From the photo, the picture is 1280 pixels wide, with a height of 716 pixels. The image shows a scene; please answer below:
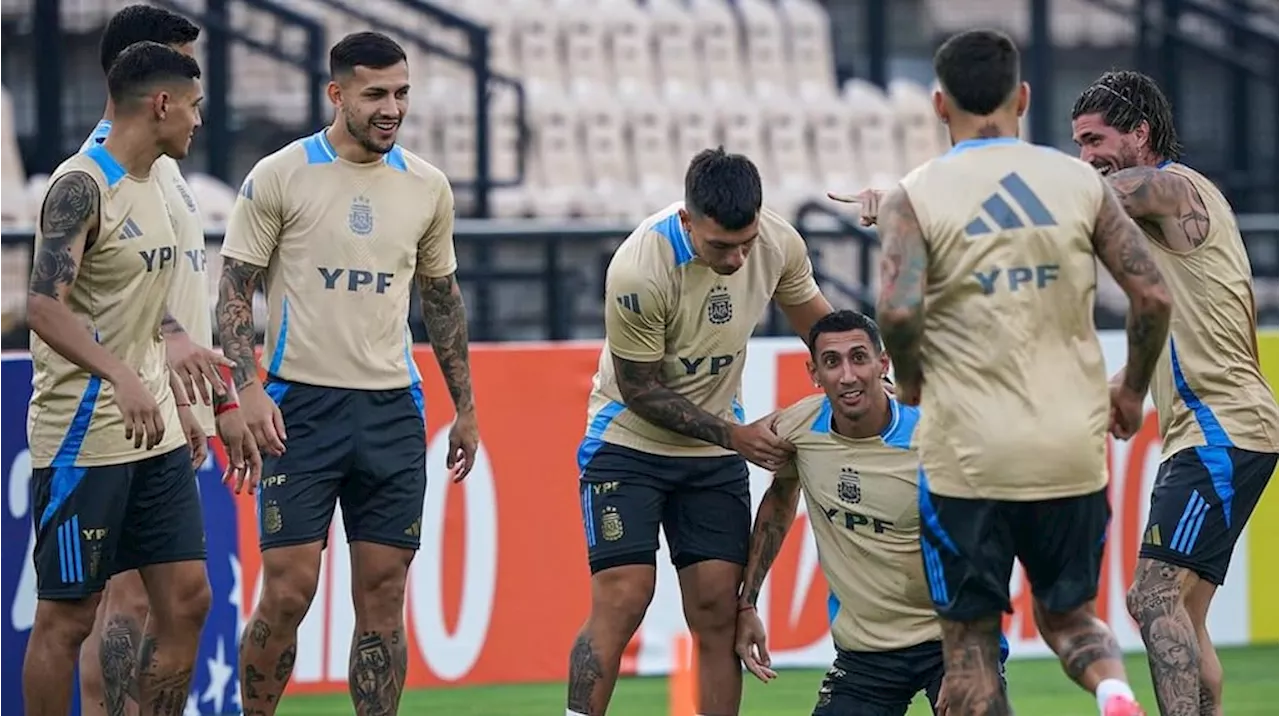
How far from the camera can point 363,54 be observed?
23.6 feet

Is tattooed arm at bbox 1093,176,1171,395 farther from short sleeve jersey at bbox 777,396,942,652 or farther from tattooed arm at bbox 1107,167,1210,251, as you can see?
short sleeve jersey at bbox 777,396,942,652

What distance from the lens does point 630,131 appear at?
681 inches

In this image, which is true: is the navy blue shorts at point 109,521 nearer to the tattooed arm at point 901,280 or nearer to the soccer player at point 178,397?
the soccer player at point 178,397

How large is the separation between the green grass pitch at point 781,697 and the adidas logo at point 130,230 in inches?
117

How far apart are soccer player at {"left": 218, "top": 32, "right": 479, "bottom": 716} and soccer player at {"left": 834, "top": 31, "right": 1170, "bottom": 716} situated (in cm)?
214

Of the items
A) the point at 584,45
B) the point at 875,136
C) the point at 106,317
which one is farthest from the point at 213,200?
the point at 106,317

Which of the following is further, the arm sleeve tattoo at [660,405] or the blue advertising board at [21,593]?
the blue advertising board at [21,593]

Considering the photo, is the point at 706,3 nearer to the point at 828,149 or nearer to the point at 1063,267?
the point at 828,149

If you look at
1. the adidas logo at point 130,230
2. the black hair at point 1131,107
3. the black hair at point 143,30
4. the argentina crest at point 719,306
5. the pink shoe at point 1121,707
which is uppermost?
the black hair at point 143,30

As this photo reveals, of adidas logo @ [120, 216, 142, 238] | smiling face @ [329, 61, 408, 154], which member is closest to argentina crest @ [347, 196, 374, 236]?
smiling face @ [329, 61, 408, 154]

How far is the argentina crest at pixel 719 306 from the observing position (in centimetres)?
721

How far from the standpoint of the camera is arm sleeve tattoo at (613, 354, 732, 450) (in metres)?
7.11

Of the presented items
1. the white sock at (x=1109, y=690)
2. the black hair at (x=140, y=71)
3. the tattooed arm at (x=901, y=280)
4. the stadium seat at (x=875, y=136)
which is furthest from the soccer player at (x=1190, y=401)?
the stadium seat at (x=875, y=136)

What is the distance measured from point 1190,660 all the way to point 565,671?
153 inches
